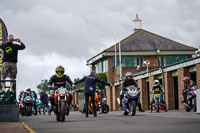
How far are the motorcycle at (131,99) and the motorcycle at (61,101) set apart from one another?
461cm

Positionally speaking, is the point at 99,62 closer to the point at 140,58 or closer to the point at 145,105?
the point at 140,58

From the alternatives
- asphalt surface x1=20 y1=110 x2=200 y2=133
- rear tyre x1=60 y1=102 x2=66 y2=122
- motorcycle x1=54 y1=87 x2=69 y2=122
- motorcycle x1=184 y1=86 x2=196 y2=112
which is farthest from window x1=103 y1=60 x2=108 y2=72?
asphalt surface x1=20 y1=110 x2=200 y2=133

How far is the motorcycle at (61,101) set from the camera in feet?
51.2

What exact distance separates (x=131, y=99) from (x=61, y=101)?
5055 mm

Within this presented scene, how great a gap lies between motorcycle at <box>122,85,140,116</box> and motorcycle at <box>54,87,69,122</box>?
4610 millimetres

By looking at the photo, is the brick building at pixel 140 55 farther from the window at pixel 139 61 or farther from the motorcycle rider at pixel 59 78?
the motorcycle rider at pixel 59 78

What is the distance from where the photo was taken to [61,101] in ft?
51.4

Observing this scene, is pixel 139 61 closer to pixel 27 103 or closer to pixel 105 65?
pixel 105 65

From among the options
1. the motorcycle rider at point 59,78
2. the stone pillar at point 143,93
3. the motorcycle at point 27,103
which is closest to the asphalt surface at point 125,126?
the motorcycle rider at point 59,78

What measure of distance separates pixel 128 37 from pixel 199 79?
49574 mm

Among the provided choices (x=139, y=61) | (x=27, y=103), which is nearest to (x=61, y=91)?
(x=27, y=103)

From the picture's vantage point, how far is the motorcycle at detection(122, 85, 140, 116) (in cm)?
2000

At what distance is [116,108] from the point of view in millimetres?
59219

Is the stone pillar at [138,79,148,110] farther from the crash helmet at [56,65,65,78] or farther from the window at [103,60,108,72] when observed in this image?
the window at [103,60,108,72]
